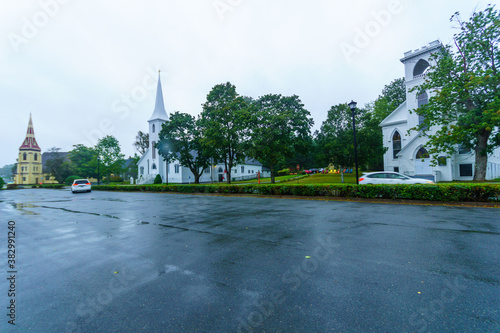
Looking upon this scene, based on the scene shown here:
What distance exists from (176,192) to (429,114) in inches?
949

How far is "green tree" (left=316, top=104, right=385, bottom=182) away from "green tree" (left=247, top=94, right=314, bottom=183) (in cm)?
248

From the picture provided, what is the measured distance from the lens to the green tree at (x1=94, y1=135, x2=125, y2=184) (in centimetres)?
4181

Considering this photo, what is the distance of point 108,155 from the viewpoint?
42.3 meters

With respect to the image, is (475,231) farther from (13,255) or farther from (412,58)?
(412,58)

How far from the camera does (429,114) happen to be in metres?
18.4

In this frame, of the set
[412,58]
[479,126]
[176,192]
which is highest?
[412,58]

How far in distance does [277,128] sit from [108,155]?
34.8 meters

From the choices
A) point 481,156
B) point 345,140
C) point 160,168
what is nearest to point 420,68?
point 345,140

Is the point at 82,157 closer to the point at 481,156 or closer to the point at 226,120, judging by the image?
the point at 226,120

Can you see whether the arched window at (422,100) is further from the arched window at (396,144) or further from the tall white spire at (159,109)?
the tall white spire at (159,109)

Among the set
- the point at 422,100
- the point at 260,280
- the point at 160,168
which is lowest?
the point at 260,280

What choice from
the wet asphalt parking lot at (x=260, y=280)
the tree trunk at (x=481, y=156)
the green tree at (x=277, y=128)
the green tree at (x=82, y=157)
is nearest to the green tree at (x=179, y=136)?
the green tree at (x=277, y=128)

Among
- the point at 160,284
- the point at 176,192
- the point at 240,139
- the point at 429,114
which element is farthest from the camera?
the point at 240,139

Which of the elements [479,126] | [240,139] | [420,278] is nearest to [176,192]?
[240,139]
